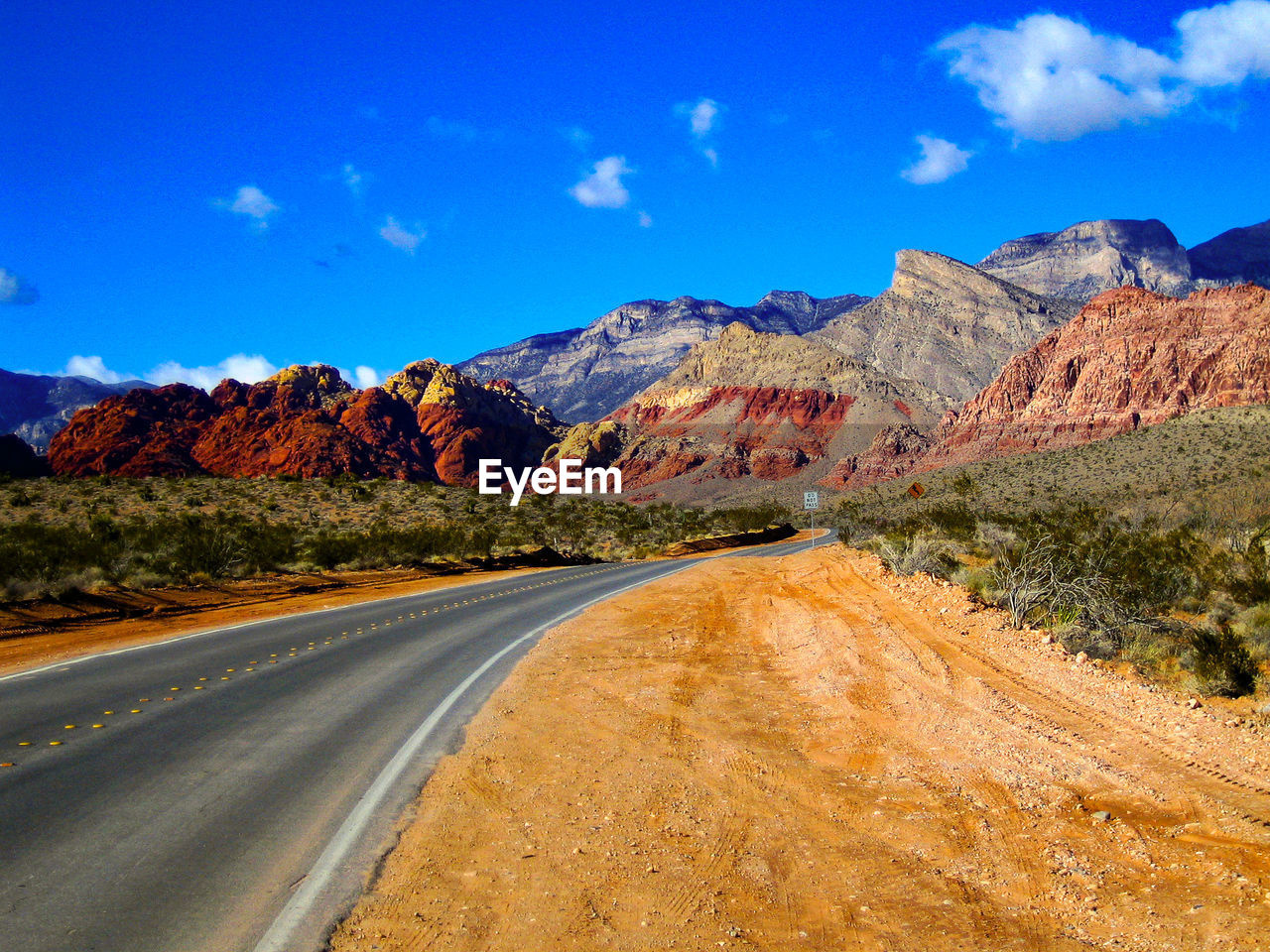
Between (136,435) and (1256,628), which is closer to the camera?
(1256,628)

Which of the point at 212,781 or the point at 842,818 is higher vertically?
the point at 212,781

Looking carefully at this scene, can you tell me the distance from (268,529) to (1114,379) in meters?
101

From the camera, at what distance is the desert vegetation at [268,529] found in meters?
20.8

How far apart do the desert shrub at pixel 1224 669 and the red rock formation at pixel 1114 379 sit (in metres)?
92.0

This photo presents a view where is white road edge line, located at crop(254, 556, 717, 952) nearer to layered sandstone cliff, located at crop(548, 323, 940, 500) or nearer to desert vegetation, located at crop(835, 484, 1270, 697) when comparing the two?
desert vegetation, located at crop(835, 484, 1270, 697)

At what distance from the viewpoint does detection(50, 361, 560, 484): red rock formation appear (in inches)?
4636

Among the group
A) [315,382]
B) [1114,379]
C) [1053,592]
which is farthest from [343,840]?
[315,382]

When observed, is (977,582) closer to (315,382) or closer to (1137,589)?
(1137,589)

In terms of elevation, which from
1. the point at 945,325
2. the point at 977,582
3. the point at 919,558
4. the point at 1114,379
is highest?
the point at 945,325

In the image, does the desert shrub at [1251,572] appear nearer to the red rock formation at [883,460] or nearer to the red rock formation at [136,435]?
the red rock formation at [883,460]

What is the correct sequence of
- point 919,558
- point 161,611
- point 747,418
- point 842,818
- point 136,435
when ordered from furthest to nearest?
point 747,418
point 136,435
point 919,558
point 161,611
point 842,818

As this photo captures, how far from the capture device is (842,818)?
5.70 m

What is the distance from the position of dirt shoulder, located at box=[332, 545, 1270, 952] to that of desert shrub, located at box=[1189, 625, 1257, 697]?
1086 mm

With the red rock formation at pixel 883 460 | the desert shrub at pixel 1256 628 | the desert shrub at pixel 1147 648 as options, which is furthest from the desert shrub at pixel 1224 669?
the red rock formation at pixel 883 460
